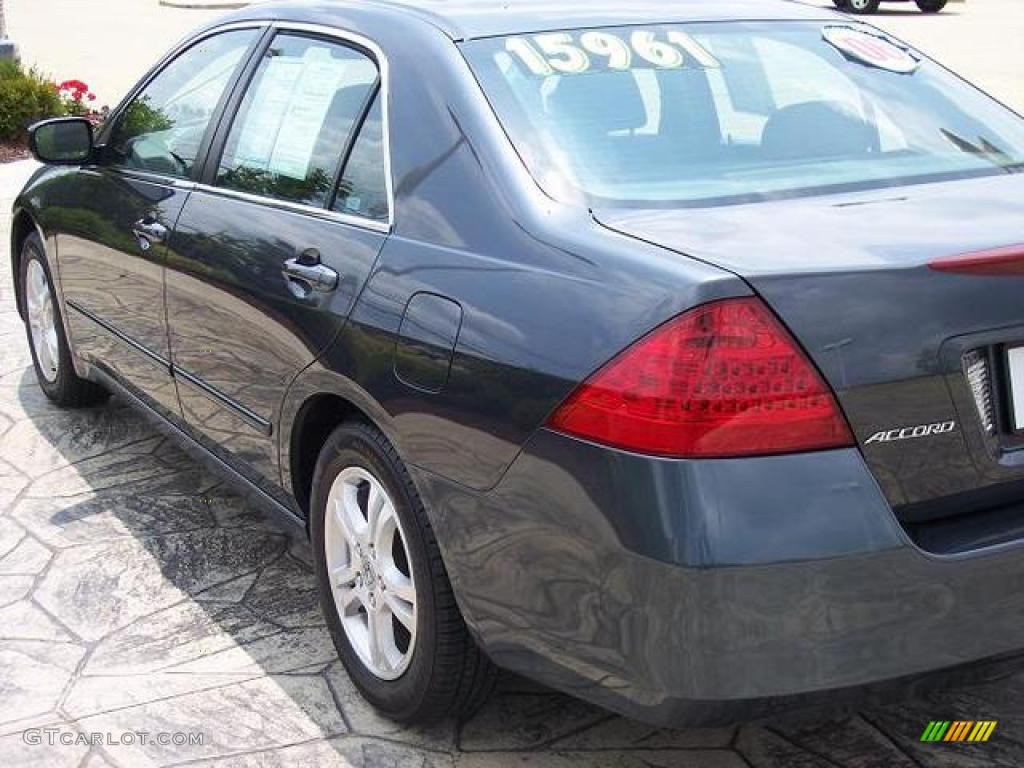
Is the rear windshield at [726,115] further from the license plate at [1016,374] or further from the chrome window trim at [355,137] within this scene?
the license plate at [1016,374]

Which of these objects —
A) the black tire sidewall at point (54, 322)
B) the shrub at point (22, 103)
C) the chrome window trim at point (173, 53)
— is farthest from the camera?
the shrub at point (22, 103)

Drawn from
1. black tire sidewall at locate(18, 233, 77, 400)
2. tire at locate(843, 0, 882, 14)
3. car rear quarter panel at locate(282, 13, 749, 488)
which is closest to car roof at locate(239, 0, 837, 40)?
car rear quarter panel at locate(282, 13, 749, 488)

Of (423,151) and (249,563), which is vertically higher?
(423,151)

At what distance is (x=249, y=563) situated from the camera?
4336 millimetres

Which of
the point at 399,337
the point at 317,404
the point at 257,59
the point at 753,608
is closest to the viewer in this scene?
the point at 753,608

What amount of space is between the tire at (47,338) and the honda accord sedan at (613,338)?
1434 mm

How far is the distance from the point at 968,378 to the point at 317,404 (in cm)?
159

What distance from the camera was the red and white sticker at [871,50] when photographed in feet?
12.1

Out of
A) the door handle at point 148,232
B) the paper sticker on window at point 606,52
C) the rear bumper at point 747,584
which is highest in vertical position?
the paper sticker on window at point 606,52

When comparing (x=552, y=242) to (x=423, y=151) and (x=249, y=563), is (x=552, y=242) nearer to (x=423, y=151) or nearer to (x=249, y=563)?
(x=423, y=151)

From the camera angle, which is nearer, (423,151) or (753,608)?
(753,608)

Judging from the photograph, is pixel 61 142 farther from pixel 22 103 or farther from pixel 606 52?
pixel 22 103

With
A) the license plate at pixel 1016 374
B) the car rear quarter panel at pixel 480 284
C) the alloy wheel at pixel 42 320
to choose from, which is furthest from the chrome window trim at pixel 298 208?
the alloy wheel at pixel 42 320

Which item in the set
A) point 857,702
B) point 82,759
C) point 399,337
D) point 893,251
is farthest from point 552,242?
point 82,759
